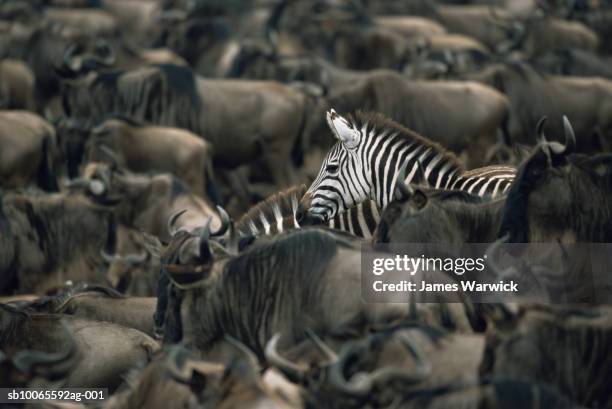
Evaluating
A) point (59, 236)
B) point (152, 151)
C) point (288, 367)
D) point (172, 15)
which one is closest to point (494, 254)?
point (288, 367)

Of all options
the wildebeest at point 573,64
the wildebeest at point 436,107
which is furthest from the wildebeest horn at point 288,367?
the wildebeest at point 573,64

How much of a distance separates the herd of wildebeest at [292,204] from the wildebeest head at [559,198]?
0.01 meters

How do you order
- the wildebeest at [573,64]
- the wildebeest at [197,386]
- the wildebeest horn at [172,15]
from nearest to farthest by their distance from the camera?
the wildebeest at [197,386] < the wildebeest at [573,64] < the wildebeest horn at [172,15]

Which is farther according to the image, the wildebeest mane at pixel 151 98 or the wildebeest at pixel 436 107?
the wildebeest mane at pixel 151 98

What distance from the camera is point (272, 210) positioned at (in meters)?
9.51

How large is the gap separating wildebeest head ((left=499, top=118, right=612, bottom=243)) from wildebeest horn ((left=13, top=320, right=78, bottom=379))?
2.18 metres

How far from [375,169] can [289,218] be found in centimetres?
60

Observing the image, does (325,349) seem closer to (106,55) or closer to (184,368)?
(184,368)

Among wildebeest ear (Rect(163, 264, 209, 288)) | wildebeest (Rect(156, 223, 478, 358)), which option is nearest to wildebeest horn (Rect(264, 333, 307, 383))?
wildebeest (Rect(156, 223, 478, 358))

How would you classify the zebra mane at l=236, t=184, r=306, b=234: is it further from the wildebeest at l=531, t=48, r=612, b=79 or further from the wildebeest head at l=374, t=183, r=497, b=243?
the wildebeest at l=531, t=48, r=612, b=79

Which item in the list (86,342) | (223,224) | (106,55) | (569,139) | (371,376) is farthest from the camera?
(106,55)

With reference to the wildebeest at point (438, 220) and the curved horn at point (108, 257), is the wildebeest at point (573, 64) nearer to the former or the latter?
the curved horn at point (108, 257)

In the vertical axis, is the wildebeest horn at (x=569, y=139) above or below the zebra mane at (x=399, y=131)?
above

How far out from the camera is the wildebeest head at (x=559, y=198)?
25.6ft
